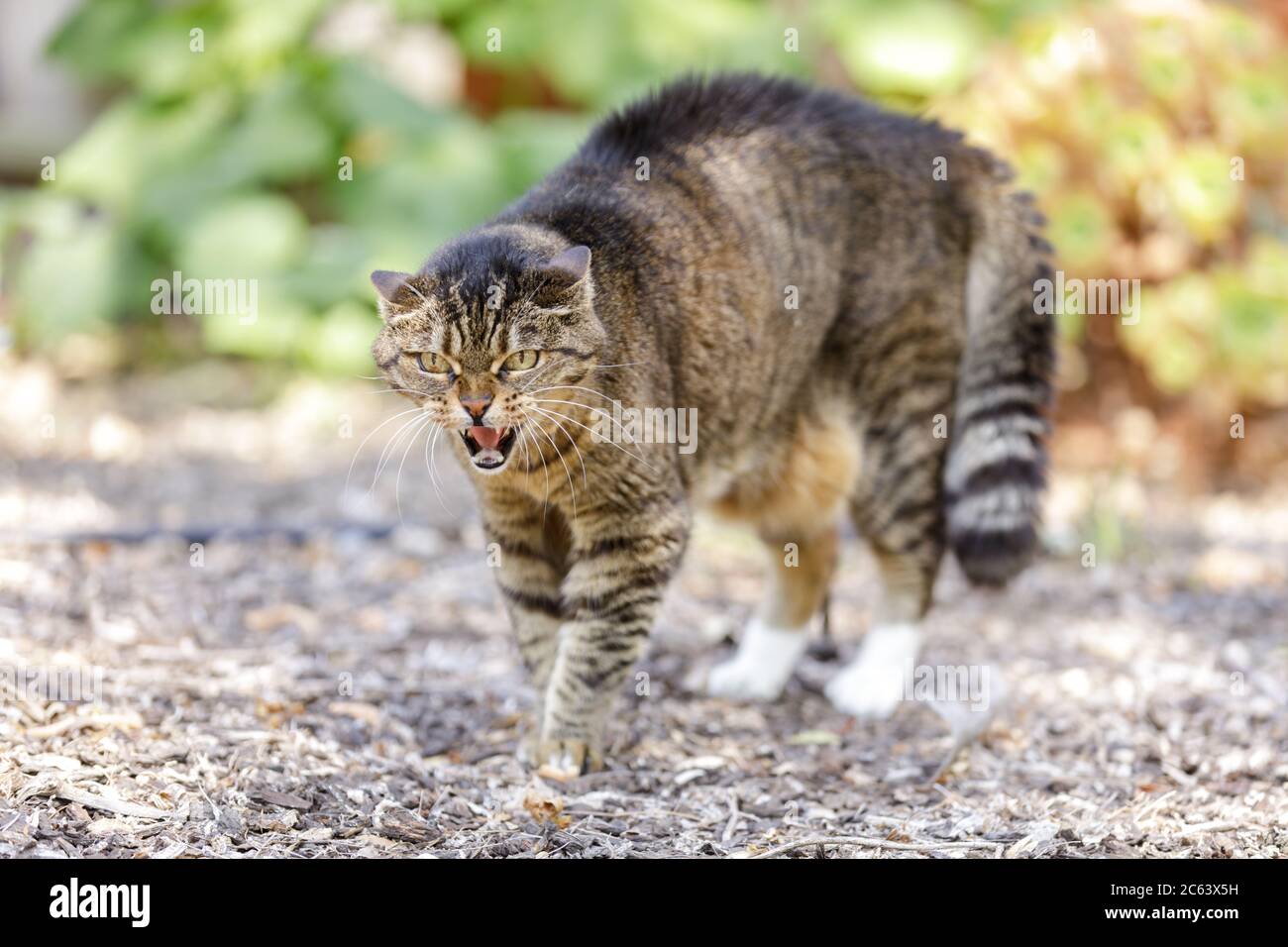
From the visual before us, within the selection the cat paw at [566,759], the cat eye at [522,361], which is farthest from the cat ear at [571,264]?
the cat paw at [566,759]

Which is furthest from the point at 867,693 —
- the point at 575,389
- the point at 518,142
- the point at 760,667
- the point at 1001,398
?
the point at 518,142

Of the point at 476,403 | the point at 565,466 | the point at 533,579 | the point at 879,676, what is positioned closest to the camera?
the point at 476,403

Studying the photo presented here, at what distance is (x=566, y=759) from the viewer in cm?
332

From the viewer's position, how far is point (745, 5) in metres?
7.73

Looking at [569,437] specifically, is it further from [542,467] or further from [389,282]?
[389,282]

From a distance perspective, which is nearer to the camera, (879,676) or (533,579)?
(533,579)

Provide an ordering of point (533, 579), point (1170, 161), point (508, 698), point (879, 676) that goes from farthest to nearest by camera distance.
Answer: point (1170, 161), point (879, 676), point (508, 698), point (533, 579)

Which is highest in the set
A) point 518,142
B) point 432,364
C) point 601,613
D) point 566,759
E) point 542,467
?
point 518,142

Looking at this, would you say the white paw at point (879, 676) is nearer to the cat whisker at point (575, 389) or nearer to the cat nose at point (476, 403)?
the cat whisker at point (575, 389)

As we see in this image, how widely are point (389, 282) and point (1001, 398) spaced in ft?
6.25

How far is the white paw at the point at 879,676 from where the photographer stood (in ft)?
13.0

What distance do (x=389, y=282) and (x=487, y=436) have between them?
1.41 feet

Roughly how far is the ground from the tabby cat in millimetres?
300

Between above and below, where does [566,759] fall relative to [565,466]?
below
